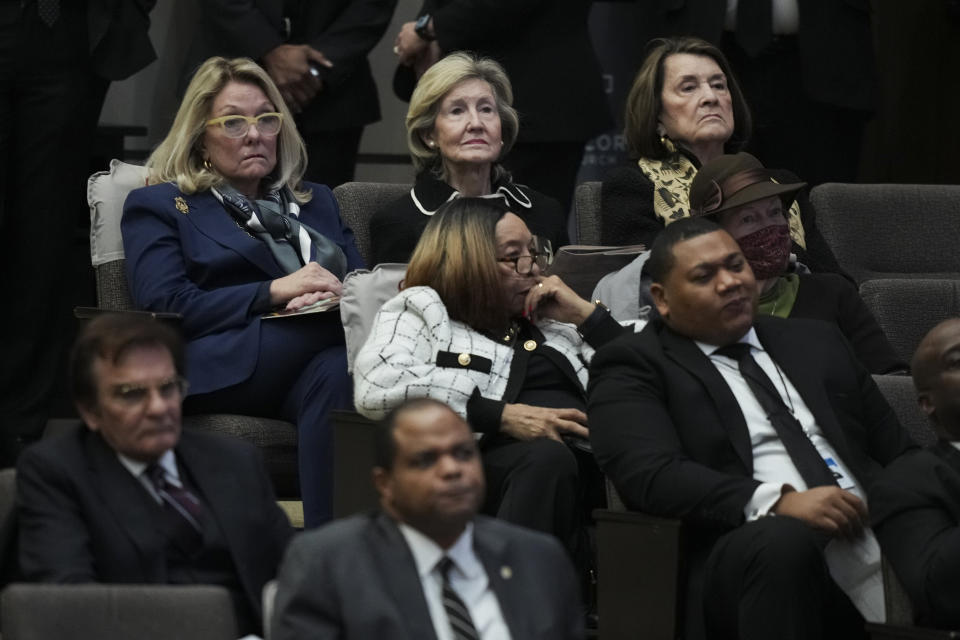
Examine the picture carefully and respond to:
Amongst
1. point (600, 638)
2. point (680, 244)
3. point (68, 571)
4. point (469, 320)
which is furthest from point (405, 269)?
point (68, 571)

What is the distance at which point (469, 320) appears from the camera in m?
4.71

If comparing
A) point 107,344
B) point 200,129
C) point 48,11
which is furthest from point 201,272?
point 107,344

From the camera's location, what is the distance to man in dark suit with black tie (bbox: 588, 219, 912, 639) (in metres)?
3.85

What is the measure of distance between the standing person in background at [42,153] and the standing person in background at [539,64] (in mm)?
975

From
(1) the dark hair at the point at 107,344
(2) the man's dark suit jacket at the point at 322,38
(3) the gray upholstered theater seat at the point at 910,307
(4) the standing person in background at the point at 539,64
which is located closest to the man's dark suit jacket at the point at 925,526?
(1) the dark hair at the point at 107,344

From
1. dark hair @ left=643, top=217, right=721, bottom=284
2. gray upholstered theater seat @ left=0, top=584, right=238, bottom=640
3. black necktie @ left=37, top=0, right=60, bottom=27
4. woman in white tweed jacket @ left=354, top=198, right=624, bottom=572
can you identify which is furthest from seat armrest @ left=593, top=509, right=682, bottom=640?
black necktie @ left=37, top=0, right=60, bottom=27

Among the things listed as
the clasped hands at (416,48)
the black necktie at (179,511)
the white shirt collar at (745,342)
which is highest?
the clasped hands at (416,48)

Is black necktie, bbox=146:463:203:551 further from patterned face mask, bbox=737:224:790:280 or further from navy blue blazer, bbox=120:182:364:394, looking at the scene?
patterned face mask, bbox=737:224:790:280

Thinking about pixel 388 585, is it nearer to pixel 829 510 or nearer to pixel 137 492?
pixel 137 492

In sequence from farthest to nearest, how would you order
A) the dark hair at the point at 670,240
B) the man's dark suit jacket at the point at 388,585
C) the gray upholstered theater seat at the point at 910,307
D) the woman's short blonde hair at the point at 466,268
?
the gray upholstered theater seat at the point at 910,307
the woman's short blonde hair at the point at 466,268
the dark hair at the point at 670,240
the man's dark suit jacket at the point at 388,585

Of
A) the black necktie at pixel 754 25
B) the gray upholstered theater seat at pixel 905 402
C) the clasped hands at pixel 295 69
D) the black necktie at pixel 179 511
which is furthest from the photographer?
the black necktie at pixel 754 25

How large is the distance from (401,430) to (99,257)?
2.55 meters

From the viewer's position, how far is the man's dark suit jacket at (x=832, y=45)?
20.9 ft

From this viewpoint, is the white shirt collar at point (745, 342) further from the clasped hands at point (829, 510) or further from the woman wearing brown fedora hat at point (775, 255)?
the woman wearing brown fedora hat at point (775, 255)
